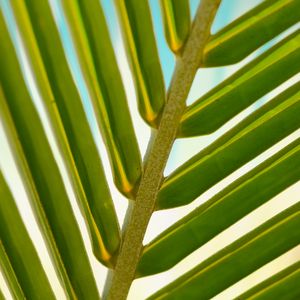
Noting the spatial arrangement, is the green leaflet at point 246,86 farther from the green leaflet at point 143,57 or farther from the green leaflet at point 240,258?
the green leaflet at point 240,258

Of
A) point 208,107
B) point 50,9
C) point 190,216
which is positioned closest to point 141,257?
point 190,216

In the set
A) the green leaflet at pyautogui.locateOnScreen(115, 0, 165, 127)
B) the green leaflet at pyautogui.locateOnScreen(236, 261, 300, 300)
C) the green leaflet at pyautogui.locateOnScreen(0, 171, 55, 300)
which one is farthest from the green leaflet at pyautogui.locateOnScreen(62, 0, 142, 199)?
the green leaflet at pyautogui.locateOnScreen(236, 261, 300, 300)

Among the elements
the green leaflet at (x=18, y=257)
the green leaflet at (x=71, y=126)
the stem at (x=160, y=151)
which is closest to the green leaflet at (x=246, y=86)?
the stem at (x=160, y=151)

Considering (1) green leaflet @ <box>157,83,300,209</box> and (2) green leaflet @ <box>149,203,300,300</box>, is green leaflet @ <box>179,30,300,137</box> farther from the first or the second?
(2) green leaflet @ <box>149,203,300,300</box>

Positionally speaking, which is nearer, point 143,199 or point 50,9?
point 50,9

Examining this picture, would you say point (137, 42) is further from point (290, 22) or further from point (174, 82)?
point (290, 22)
